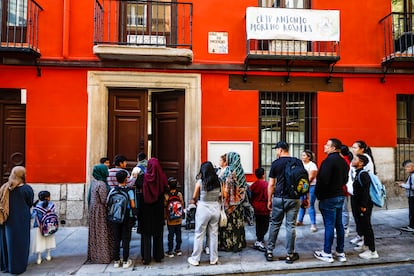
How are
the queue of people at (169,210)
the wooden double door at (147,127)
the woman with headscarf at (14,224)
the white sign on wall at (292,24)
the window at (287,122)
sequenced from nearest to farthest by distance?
1. the woman with headscarf at (14,224)
2. the queue of people at (169,210)
3. the white sign on wall at (292,24)
4. the wooden double door at (147,127)
5. the window at (287,122)

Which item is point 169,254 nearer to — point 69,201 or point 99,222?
point 99,222

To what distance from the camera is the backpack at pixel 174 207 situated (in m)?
4.99

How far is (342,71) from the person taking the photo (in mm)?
7648

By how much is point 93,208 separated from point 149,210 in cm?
89

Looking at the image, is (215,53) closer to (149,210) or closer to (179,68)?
(179,68)

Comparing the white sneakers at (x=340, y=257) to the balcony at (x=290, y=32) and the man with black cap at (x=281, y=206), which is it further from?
the balcony at (x=290, y=32)

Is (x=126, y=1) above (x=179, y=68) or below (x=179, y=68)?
above

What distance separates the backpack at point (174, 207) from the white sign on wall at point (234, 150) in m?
2.37

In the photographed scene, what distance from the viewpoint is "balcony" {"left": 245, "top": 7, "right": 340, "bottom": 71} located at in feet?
23.5

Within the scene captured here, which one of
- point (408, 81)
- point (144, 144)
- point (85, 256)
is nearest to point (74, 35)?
point (144, 144)

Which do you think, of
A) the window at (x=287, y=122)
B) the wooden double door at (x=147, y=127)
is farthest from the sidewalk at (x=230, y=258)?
the window at (x=287, y=122)

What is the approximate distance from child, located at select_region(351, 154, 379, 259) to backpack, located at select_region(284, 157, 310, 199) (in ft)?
3.22

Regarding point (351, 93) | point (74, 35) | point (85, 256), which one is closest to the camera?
point (85, 256)

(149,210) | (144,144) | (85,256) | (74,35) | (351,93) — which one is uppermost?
(74,35)
